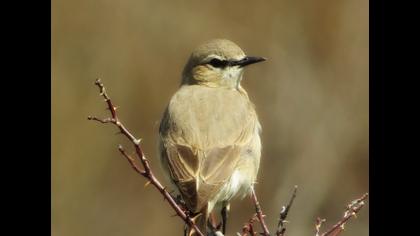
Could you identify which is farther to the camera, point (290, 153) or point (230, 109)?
point (290, 153)

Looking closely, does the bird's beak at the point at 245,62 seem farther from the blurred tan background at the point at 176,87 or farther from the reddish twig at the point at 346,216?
the blurred tan background at the point at 176,87

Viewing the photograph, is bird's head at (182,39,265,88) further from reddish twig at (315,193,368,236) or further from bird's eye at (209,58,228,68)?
reddish twig at (315,193,368,236)

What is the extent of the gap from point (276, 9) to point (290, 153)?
2.17 metres

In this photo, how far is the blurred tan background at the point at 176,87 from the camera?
34.0ft

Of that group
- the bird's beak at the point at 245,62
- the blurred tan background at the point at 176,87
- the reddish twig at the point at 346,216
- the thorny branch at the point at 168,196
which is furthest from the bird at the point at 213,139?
the blurred tan background at the point at 176,87

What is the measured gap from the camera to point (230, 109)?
21.5 feet

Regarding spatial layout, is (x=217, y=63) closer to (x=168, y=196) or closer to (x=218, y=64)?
(x=218, y=64)

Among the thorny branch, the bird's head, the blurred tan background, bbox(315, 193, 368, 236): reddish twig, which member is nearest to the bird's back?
the bird's head

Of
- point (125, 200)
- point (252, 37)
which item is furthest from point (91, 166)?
point (252, 37)

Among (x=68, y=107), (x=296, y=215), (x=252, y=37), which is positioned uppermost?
(x=252, y=37)

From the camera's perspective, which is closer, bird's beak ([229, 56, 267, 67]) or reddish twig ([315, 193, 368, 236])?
reddish twig ([315, 193, 368, 236])

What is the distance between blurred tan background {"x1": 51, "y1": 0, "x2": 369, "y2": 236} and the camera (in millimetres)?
10352

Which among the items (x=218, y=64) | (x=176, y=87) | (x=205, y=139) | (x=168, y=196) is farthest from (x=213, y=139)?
(x=176, y=87)
